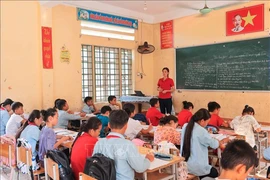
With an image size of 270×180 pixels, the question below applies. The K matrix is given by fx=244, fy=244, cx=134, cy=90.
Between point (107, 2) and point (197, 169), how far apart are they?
204 inches

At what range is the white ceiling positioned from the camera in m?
6.24

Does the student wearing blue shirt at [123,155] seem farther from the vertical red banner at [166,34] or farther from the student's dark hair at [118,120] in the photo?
the vertical red banner at [166,34]

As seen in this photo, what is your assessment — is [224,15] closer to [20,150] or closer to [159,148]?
[159,148]

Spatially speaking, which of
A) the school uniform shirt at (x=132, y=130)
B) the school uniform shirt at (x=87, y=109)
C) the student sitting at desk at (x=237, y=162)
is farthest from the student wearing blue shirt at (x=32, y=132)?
the school uniform shirt at (x=87, y=109)

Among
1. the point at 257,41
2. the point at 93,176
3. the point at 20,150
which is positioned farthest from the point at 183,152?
the point at 257,41

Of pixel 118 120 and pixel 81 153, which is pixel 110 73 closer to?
pixel 81 153

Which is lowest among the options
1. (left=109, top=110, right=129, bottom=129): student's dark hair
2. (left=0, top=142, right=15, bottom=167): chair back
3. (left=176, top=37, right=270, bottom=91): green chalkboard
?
(left=0, top=142, right=15, bottom=167): chair back

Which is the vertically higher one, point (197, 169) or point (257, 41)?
point (257, 41)

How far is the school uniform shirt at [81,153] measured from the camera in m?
2.22

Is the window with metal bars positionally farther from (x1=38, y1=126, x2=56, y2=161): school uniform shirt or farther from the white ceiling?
(x1=38, y1=126, x2=56, y2=161): school uniform shirt

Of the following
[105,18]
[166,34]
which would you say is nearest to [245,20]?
[166,34]

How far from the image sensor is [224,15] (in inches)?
244

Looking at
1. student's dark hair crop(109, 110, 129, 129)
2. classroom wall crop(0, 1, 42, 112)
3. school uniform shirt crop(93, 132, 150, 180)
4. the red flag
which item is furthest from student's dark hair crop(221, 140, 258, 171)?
the red flag

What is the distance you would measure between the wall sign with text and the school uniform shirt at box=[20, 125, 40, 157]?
3921mm
